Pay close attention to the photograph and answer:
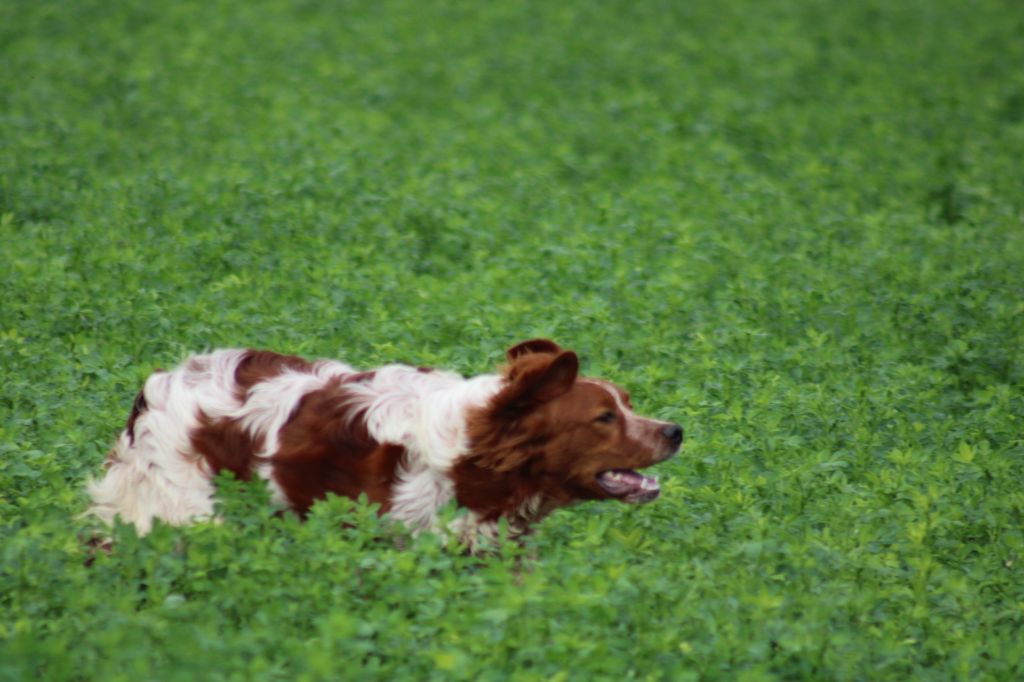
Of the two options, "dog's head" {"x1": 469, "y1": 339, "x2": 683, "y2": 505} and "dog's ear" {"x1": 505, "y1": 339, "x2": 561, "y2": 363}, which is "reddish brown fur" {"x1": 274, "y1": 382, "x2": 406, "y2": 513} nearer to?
"dog's head" {"x1": 469, "y1": 339, "x2": 683, "y2": 505}

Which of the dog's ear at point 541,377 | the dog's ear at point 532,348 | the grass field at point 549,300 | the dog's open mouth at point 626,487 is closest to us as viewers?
the grass field at point 549,300

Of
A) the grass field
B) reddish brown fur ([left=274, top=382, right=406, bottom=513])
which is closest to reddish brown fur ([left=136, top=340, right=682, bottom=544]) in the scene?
reddish brown fur ([left=274, top=382, right=406, bottom=513])

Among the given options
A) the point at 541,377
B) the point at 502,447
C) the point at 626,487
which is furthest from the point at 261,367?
the point at 626,487

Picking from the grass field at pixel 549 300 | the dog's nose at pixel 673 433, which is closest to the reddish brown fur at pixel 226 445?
the grass field at pixel 549 300

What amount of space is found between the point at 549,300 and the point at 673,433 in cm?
317

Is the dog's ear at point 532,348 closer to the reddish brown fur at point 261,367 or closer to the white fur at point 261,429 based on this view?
the white fur at point 261,429

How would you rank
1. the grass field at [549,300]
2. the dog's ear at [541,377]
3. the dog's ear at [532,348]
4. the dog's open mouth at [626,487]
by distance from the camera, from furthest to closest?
the dog's ear at [532,348], the dog's open mouth at [626,487], the dog's ear at [541,377], the grass field at [549,300]

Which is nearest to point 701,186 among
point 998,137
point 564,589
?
point 998,137

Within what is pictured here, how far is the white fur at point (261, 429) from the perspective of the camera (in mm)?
5586

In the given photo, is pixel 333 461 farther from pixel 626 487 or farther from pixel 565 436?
pixel 626 487

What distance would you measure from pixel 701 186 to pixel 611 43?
5672 mm

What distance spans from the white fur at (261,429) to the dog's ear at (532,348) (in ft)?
0.86

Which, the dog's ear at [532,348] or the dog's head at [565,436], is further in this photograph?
the dog's ear at [532,348]

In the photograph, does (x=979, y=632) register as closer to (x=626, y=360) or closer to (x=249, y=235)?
(x=626, y=360)
